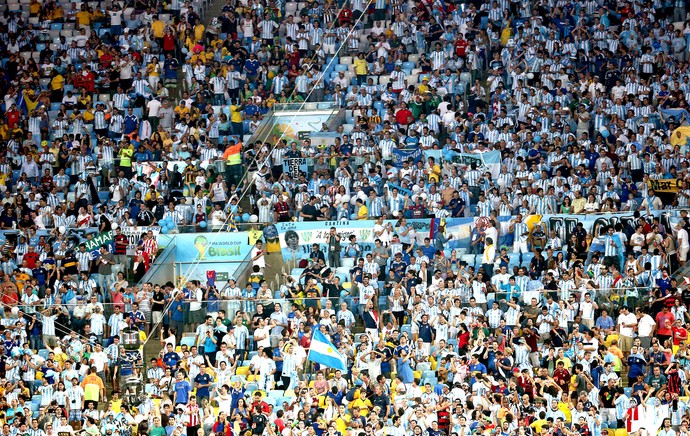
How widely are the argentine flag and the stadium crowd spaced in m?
0.22

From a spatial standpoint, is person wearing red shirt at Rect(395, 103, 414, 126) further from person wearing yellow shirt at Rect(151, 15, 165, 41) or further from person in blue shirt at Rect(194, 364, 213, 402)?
person in blue shirt at Rect(194, 364, 213, 402)

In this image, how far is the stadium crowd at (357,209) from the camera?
2938 centimetres

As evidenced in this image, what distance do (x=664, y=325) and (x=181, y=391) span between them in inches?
354

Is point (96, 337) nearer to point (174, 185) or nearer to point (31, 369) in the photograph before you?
point (31, 369)

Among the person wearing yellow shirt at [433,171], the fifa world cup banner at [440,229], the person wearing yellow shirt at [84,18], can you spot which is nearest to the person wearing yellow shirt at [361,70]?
the person wearing yellow shirt at [433,171]

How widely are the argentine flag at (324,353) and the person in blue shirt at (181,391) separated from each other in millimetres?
2309

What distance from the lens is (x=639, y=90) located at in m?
37.8

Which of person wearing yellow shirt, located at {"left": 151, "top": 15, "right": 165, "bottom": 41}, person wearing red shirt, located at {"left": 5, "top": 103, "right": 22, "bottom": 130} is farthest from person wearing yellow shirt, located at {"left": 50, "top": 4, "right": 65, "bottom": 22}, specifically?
person wearing red shirt, located at {"left": 5, "top": 103, "right": 22, "bottom": 130}

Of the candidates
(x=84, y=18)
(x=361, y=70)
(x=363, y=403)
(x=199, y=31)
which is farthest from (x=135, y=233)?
(x=84, y=18)

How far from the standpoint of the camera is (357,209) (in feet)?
116

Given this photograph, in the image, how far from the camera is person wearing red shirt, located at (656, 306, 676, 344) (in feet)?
99.6

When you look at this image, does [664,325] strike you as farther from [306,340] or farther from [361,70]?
[361,70]

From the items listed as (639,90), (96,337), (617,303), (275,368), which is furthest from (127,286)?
(639,90)

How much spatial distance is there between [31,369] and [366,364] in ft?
20.9
